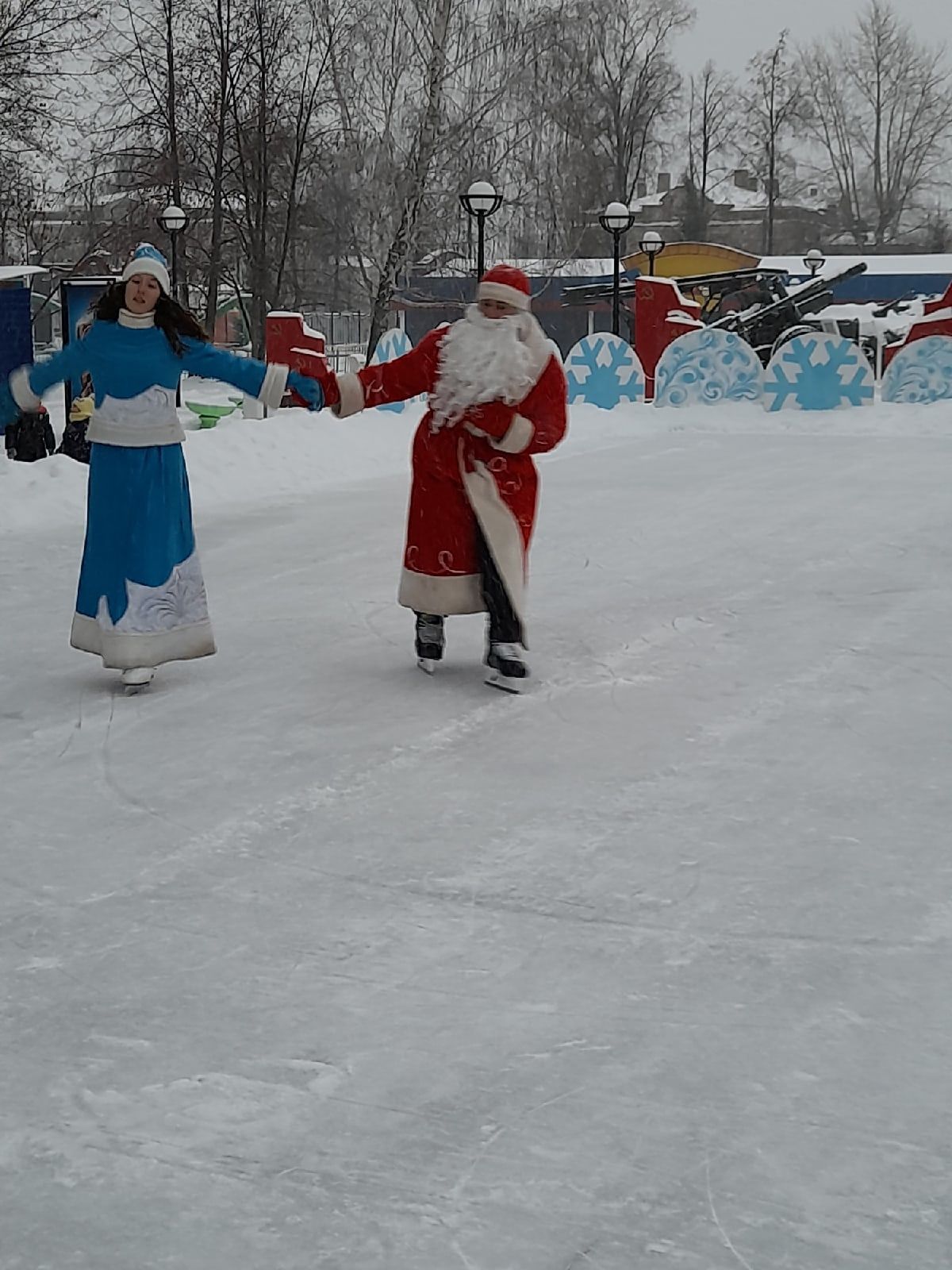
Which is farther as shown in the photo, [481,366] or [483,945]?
[481,366]

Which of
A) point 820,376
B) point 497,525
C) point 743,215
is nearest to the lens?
point 497,525

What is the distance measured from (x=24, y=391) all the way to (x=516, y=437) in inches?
67.5

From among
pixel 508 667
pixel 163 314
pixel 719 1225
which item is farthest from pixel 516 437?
pixel 719 1225

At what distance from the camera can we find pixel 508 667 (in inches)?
209

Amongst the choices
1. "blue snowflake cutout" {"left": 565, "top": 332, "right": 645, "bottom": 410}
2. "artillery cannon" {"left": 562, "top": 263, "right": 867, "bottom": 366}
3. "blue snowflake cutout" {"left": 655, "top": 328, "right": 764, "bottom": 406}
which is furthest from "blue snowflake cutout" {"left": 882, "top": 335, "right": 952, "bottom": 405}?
"artillery cannon" {"left": 562, "top": 263, "right": 867, "bottom": 366}

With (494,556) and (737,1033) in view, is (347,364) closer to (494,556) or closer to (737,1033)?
(494,556)

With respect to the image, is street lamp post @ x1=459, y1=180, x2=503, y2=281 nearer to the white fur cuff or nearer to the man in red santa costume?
the man in red santa costume

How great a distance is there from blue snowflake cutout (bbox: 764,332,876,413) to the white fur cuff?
12.3 meters

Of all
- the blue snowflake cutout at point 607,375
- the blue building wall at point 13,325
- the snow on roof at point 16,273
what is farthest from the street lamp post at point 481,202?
the snow on roof at point 16,273

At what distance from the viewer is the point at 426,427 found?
5.25 metres

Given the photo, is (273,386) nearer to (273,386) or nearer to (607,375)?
(273,386)

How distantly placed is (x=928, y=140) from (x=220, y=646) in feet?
196

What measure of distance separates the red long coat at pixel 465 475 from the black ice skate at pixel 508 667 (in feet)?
0.42

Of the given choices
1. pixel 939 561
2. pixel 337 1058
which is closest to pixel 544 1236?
pixel 337 1058
